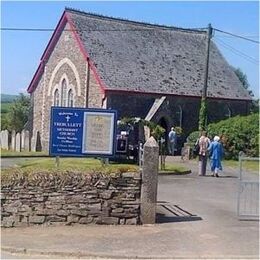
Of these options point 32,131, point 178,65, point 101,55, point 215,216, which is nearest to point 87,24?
point 101,55

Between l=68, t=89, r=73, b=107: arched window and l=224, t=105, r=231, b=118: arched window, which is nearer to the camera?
l=68, t=89, r=73, b=107: arched window

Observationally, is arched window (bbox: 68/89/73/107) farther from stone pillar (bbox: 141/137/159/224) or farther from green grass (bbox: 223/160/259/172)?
stone pillar (bbox: 141/137/159/224)

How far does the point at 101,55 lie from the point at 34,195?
29.0m

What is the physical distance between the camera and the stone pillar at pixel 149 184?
1295cm

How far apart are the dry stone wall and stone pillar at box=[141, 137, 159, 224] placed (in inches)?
6.9

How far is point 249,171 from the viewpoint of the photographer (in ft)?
88.5

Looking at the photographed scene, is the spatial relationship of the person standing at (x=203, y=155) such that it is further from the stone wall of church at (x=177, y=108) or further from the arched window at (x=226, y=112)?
the arched window at (x=226, y=112)

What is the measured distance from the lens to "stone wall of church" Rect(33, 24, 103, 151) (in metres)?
41.8

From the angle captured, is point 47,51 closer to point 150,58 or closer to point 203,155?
point 150,58

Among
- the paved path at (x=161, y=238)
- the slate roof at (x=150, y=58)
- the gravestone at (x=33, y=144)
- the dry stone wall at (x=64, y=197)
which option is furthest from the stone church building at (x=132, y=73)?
the dry stone wall at (x=64, y=197)

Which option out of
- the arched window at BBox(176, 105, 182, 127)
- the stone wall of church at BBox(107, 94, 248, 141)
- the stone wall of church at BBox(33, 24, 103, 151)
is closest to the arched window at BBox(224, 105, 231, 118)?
the stone wall of church at BBox(107, 94, 248, 141)

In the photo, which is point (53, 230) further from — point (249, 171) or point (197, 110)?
point (197, 110)

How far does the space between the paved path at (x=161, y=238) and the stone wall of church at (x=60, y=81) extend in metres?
26.5

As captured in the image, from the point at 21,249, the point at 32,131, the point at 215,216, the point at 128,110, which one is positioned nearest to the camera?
the point at 21,249
